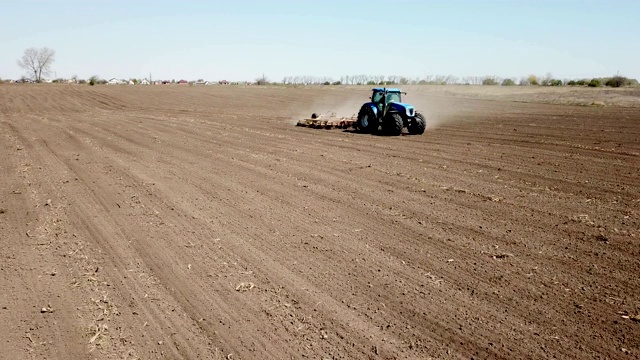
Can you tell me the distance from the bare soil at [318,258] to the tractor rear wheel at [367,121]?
259 inches

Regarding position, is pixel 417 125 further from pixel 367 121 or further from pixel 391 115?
pixel 367 121

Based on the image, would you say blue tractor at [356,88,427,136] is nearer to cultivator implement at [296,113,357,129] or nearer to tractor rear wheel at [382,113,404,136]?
tractor rear wheel at [382,113,404,136]

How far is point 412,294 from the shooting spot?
18.7ft

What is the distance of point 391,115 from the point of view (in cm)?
2016

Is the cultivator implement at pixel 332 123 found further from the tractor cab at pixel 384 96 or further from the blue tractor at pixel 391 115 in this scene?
the tractor cab at pixel 384 96

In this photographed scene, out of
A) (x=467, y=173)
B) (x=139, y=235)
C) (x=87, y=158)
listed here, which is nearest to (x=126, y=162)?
(x=87, y=158)

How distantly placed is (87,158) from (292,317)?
11138 millimetres

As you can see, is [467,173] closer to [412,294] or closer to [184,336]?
[412,294]

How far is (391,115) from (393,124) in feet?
1.27

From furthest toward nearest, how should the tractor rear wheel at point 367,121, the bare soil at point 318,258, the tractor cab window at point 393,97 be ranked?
the tractor rear wheel at point 367,121, the tractor cab window at point 393,97, the bare soil at point 318,258

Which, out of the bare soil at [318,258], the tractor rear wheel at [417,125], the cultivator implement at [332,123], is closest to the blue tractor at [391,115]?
the tractor rear wheel at [417,125]

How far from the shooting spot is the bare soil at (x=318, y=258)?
4770 mm

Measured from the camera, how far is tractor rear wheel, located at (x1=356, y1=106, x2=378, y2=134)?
20.7 m

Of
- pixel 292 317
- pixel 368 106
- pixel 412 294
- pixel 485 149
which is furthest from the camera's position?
pixel 368 106
